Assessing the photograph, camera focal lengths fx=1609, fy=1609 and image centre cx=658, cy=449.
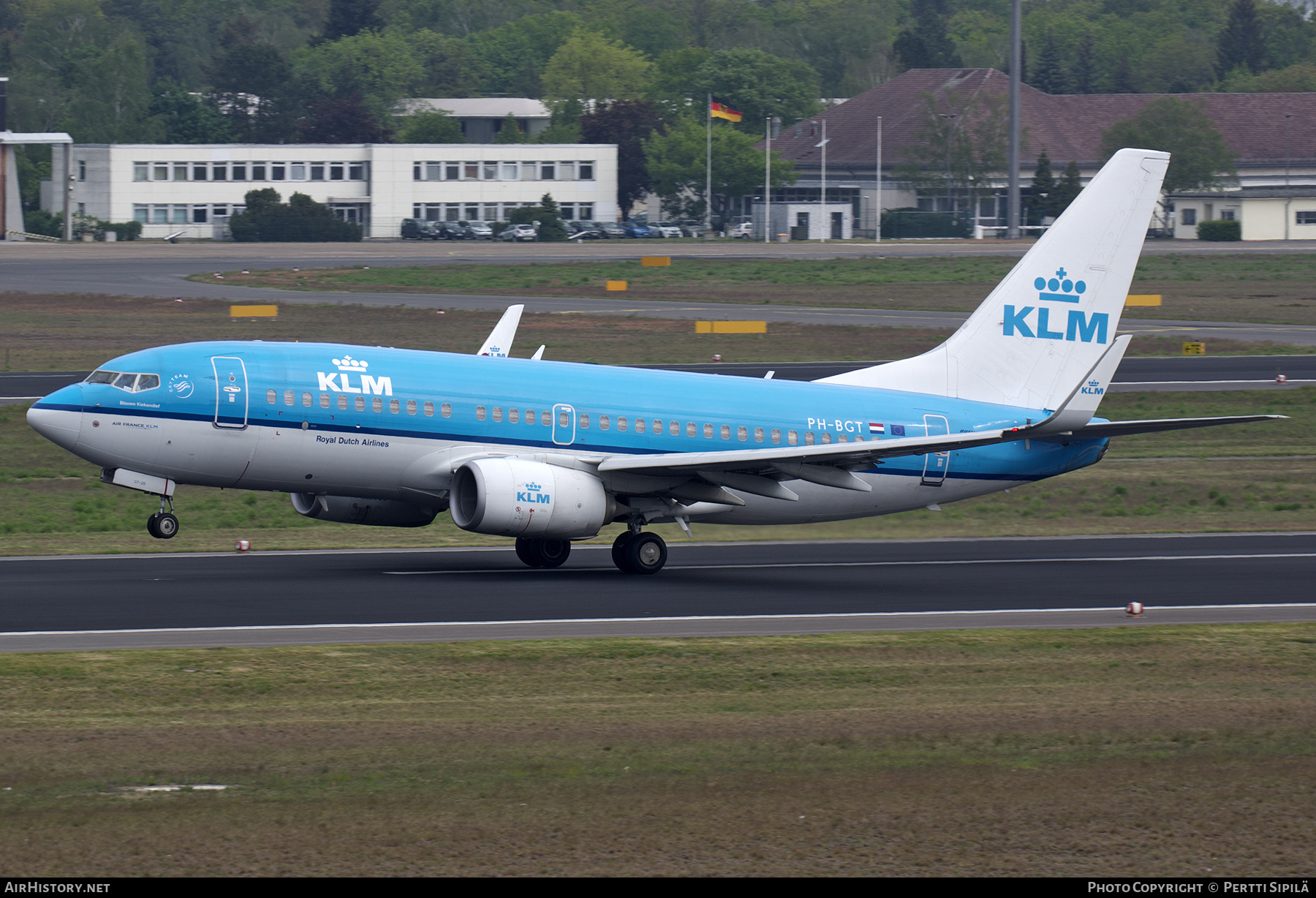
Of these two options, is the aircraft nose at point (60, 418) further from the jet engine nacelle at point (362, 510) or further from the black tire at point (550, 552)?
the black tire at point (550, 552)

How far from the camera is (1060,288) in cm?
3619

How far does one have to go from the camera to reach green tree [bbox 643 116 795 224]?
7456 inches

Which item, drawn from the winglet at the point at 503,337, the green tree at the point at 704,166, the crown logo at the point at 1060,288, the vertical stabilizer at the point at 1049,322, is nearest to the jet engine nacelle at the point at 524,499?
the winglet at the point at 503,337

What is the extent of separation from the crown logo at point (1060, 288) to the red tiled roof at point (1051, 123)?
149 metres

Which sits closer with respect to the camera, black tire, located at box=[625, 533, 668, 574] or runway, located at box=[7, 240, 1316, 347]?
black tire, located at box=[625, 533, 668, 574]

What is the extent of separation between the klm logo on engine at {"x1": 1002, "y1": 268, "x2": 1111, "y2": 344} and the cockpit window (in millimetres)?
18362

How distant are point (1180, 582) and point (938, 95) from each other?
16704 centimetres

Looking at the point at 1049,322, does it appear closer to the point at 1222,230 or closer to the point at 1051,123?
the point at 1222,230

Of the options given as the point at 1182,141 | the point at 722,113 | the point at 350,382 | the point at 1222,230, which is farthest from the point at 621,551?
the point at 1182,141

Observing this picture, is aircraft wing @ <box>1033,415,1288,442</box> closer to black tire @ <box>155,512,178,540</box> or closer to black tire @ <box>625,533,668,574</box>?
black tire @ <box>625,533,668,574</box>

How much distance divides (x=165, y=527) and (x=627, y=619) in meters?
9.88

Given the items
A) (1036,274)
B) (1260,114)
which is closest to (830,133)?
(1260,114)

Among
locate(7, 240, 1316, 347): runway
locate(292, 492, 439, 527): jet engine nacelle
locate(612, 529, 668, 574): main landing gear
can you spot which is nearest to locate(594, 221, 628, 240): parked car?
locate(7, 240, 1316, 347): runway
